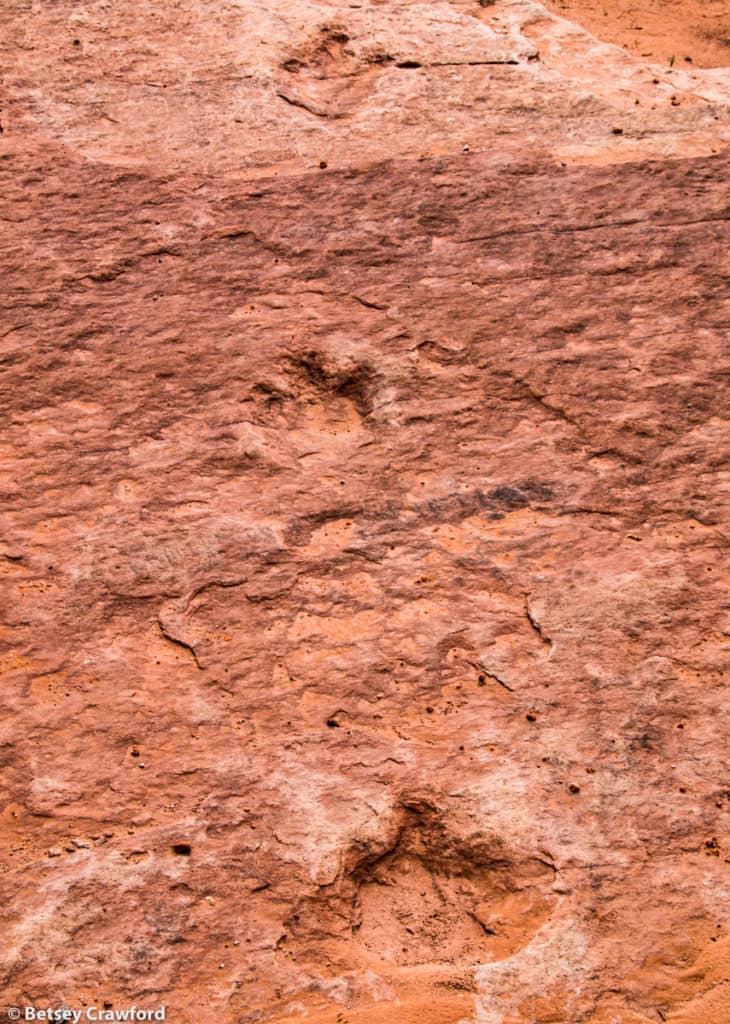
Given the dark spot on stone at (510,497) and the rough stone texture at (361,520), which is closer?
the rough stone texture at (361,520)

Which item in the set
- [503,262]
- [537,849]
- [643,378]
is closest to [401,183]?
[503,262]

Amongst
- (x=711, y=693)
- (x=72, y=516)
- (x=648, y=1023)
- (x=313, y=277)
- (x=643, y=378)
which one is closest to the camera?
(x=648, y=1023)

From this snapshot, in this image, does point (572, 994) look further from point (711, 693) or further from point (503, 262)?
point (503, 262)

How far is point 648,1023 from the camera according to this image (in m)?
2.24

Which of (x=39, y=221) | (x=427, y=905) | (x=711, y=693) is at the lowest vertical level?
(x=427, y=905)

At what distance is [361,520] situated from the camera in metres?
2.90

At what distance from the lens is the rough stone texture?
2.36 m

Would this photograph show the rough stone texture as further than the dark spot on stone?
No

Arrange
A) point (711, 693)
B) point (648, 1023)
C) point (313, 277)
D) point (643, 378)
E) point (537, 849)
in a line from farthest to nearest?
1. point (313, 277)
2. point (643, 378)
3. point (711, 693)
4. point (537, 849)
5. point (648, 1023)

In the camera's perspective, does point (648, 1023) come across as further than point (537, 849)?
No

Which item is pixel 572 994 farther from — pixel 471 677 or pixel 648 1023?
pixel 471 677

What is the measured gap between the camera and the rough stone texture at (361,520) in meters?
2.36

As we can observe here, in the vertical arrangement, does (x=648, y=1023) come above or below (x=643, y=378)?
below

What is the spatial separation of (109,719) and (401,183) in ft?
5.95
